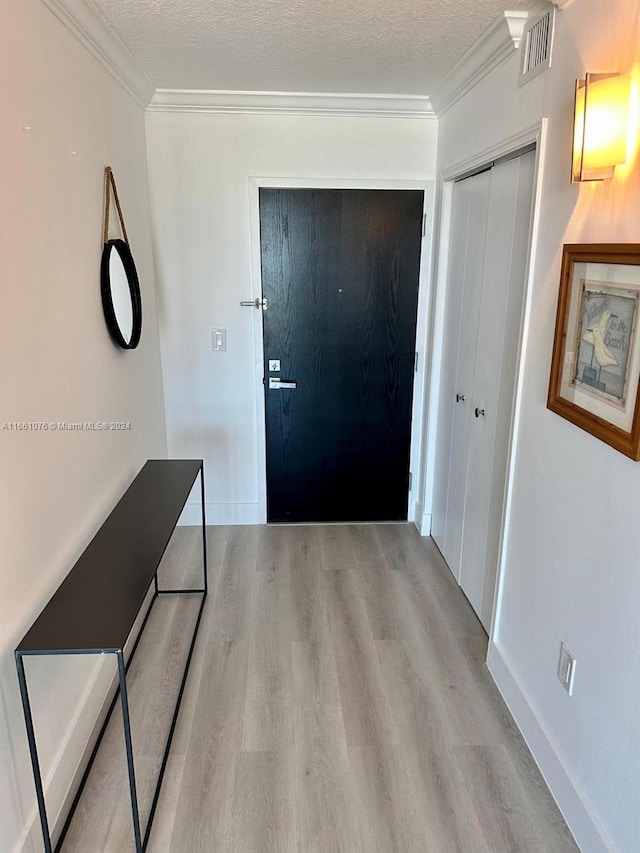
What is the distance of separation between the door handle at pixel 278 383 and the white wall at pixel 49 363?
3.62 ft

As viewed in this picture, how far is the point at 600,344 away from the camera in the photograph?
1553 millimetres

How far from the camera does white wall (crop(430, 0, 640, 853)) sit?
144 centimetres

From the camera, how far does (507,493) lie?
221 centimetres

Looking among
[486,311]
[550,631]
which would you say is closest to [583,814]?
[550,631]

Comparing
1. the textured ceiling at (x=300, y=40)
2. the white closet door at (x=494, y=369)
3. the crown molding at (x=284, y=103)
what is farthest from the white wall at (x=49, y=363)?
the white closet door at (x=494, y=369)

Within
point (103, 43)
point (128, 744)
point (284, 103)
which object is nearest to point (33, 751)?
point (128, 744)

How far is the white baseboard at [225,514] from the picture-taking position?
11.9 ft

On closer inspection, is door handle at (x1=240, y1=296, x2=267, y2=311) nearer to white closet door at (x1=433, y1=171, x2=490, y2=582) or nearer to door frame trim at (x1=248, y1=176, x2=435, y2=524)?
door frame trim at (x1=248, y1=176, x2=435, y2=524)

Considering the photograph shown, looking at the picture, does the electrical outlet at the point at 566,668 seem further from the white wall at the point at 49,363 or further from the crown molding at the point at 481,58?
the crown molding at the point at 481,58

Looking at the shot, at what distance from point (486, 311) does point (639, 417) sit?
50.5 inches

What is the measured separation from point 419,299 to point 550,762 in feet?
7.67

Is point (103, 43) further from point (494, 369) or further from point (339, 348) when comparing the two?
point (494, 369)

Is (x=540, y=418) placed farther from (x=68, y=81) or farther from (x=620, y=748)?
(x=68, y=81)

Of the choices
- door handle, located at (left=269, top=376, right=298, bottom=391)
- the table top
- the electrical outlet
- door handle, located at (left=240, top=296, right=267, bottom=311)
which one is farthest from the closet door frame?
the table top
